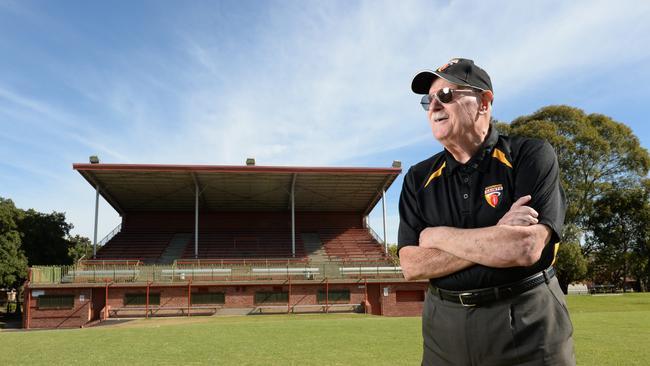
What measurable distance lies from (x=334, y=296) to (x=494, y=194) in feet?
84.8

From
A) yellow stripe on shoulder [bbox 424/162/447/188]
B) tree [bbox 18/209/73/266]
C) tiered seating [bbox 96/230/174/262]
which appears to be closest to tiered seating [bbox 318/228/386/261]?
tiered seating [bbox 96/230/174/262]

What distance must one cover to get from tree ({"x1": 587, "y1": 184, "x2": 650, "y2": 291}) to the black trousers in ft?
141

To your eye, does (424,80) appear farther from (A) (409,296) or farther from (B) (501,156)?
(A) (409,296)

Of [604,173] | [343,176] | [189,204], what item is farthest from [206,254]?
Answer: [604,173]

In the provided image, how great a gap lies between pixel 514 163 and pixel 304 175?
100.0 ft

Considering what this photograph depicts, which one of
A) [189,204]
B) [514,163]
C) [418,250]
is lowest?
[418,250]

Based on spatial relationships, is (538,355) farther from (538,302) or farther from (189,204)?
(189,204)

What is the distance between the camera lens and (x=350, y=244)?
38.5 m

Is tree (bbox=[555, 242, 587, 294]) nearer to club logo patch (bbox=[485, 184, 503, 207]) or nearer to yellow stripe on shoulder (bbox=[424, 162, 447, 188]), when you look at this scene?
yellow stripe on shoulder (bbox=[424, 162, 447, 188])

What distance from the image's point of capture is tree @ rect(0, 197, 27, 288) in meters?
34.3

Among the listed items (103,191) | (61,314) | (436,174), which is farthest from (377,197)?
(436,174)

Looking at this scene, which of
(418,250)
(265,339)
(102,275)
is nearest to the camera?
(418,250)

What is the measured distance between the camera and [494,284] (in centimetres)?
212

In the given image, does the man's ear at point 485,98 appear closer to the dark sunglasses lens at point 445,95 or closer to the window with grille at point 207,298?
the dark sunglasses lens at point 445,95
